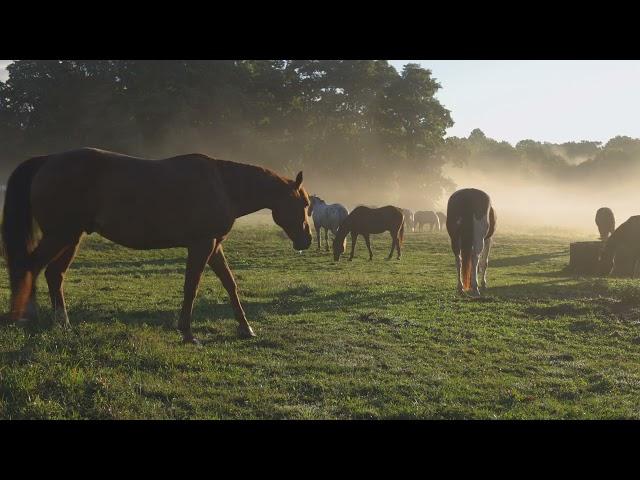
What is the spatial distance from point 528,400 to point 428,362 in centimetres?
155

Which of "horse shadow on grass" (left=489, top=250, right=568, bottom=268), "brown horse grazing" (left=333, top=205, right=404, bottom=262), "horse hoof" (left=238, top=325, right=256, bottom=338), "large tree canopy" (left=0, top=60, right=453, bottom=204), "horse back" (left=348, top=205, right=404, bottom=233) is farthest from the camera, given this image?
"large tree canopy" (left=0, top=60, right=453, bottom=204)

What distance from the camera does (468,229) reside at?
12.0 metres

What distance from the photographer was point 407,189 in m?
53.3

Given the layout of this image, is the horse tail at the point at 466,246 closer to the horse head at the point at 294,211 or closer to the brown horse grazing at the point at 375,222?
the horse head at the point at 294,211

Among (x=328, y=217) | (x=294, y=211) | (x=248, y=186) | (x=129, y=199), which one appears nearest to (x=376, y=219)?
(x=328, y=217)

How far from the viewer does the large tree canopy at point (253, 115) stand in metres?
38.2

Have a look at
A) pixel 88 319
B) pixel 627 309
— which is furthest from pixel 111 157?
pixel 627 309

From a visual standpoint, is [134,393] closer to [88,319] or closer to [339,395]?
[339,395]

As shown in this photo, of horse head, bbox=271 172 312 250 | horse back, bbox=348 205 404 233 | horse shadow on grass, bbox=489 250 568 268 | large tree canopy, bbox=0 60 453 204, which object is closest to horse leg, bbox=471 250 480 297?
horse head, bbox=271 172 312 250

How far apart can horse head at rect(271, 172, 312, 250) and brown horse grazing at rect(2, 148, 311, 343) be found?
846mm

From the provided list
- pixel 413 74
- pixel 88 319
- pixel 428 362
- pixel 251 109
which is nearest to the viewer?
pixel 428 362

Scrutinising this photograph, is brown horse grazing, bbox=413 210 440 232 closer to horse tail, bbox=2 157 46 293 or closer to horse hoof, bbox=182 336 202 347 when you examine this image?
horse hoof, bbox=182 336 202 347

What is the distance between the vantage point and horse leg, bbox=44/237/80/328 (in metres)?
7.25

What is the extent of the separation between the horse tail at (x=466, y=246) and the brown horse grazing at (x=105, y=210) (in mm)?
6209
